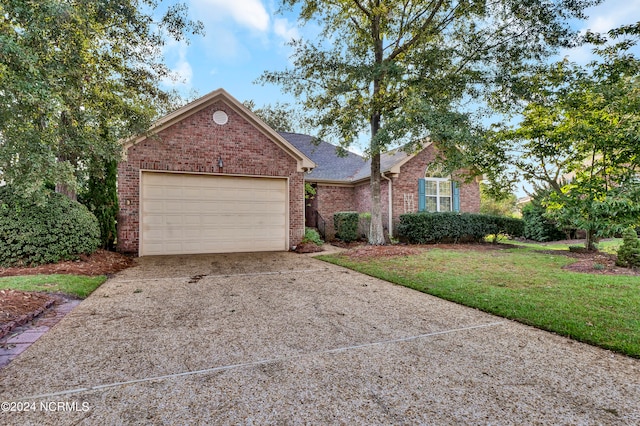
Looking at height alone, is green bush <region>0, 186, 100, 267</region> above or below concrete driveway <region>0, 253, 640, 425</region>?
above

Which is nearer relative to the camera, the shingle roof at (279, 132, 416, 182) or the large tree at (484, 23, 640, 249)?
the large tree at (484, 23, 640, 249)

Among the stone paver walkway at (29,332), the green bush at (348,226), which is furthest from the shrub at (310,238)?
the stone paver walkway at (29,332)

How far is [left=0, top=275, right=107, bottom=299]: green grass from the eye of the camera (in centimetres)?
448

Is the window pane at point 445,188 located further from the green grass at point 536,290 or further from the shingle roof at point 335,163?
the green grass at point 536,290

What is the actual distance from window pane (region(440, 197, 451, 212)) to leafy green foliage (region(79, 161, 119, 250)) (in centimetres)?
1192

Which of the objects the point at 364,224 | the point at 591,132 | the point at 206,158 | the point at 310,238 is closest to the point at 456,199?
the point at 364,224

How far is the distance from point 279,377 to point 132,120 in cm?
781

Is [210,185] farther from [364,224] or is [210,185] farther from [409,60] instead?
[409,60]

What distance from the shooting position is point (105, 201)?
8164 millimetres

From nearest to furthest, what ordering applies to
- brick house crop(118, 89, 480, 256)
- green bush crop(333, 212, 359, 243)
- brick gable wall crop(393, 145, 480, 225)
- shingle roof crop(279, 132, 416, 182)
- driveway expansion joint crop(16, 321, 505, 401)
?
1. driveway expansion joint crop(16, 321, 505, 401)
2. brick house crop(118, 89, 480, 256)
3. green bush crop(333, 212, 359, 243)
4. brick gable wall crop(393, 145, 480, 225)
5. shingle roof crop(279, 132, 416, 182)

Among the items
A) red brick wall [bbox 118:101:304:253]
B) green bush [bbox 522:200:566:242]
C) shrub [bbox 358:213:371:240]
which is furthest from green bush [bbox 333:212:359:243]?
green bush [bbox 522:200:566:242]

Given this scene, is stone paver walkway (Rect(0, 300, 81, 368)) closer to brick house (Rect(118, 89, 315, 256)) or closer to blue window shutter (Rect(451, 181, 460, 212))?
brick house (Rect(118, 89, 315, 256))

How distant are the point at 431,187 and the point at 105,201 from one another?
38.5ft

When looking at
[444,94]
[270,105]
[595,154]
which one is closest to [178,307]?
[444,94]
